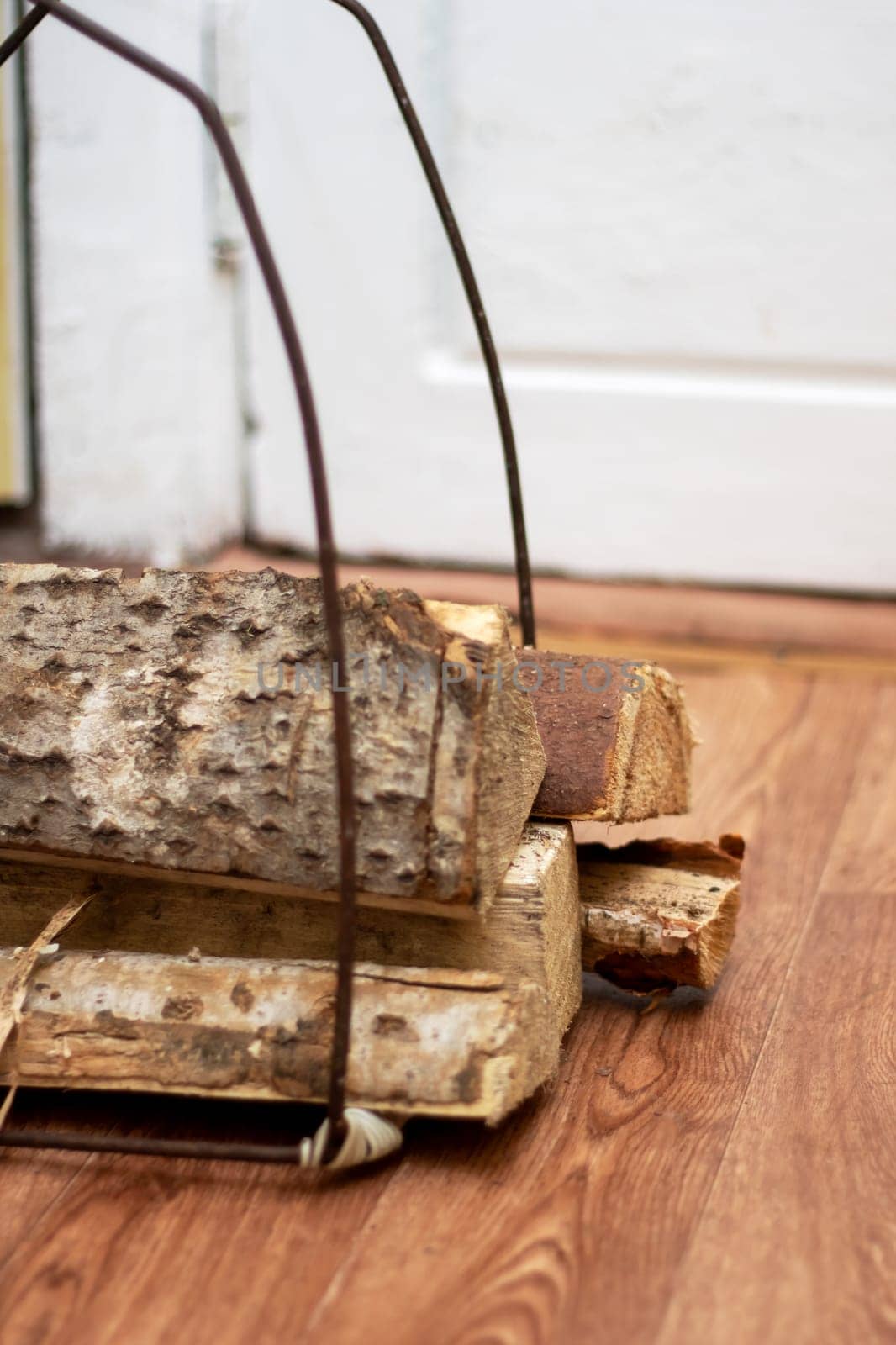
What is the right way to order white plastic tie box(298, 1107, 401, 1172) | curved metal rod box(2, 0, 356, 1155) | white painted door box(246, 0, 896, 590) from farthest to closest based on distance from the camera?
white painted door box(246, 0, 896, 590), white plastic tie box(298, 1107, 401, 1172), curved metal rod box(2, 0, 356, 1155)

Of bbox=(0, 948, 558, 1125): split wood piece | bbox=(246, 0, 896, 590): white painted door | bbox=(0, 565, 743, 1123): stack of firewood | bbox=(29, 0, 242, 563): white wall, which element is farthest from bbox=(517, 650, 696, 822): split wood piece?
bbox=(29, 0, 242, 563): white wall

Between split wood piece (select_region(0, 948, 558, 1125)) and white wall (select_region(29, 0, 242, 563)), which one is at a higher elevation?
white wall (select_region(29, 0, 242, 563))

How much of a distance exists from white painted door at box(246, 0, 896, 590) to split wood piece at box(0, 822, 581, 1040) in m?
0.98

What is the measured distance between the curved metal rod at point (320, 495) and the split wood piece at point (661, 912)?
295 mm

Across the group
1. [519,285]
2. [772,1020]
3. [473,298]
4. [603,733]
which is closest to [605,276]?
[519,285]

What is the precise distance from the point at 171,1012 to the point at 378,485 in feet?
3.94

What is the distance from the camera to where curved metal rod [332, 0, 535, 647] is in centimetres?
100

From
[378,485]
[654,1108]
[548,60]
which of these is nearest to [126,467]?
[378,485]

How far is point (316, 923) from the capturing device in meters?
0.95

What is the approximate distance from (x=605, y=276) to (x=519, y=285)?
116 millimetres

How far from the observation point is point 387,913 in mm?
932

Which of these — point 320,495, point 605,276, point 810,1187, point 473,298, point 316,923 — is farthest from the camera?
point 605,276

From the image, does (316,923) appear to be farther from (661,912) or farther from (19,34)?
(19,34)

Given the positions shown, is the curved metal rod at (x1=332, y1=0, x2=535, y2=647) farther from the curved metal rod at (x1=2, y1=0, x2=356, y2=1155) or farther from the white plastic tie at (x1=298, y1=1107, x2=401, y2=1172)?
the white plastic tie at (x1=298, y1=1107, x2=401, y2=1172)
